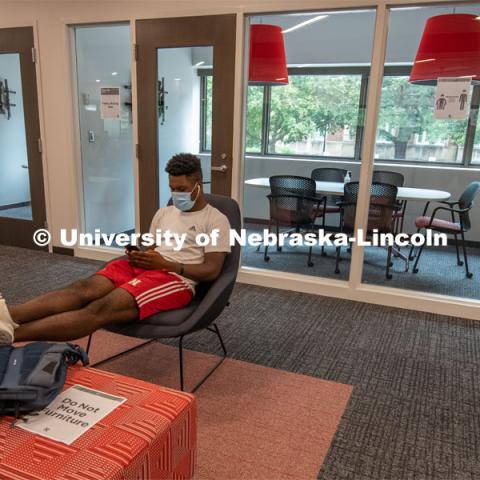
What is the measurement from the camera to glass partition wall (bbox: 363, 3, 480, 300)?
3.74 meters

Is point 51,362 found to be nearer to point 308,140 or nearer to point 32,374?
point 32,374

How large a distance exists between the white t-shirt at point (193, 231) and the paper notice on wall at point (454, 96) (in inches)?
71.9

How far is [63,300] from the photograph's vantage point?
6.56ft

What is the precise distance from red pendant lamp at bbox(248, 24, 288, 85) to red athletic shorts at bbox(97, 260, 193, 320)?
1.93 m

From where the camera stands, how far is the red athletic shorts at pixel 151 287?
2.00 m

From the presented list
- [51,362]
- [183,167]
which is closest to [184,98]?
[183,167]

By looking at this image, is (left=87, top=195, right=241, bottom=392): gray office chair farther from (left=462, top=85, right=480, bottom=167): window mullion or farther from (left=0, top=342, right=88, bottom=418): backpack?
(left=462, top=85, right=480, bottom=167): window mullion

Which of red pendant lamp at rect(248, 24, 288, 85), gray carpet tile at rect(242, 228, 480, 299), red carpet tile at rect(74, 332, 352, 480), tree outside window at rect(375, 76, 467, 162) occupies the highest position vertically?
red pendant lamp at rect(248, 24, 288, 85)

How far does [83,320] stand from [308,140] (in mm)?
3934

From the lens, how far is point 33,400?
4.28ft

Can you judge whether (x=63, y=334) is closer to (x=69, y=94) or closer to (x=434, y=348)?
(x=434, y=348)

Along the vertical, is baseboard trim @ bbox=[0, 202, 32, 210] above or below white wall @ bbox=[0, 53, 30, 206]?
below

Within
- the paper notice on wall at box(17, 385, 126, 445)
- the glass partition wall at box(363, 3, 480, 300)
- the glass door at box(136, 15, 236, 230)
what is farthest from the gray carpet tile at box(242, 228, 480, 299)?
the paper notice on wall at box(17, 385, 126, 445)

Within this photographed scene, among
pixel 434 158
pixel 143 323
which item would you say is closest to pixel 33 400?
pixel 143 323
